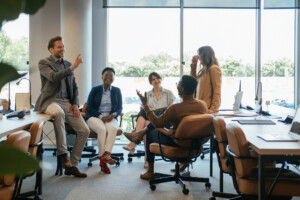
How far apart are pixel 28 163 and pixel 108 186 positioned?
378 centimetres

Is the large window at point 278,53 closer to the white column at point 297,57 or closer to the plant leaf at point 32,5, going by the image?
the white column at point 297,57

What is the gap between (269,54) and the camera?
643 cm

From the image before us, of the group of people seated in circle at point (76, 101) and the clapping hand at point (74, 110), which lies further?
the clapping hand at point (74, 110)

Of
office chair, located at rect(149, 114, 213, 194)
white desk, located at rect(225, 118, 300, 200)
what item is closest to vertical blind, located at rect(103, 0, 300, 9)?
→ office chair, located at rect(149, 114, 213, 194)

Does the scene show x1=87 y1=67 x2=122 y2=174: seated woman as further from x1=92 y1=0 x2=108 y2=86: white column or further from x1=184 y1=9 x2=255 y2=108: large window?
x1=184 y1=9 x2=255 y2=108: large window

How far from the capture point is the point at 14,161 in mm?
234

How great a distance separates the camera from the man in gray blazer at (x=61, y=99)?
4082mm

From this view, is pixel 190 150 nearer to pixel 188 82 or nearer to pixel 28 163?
pixel 188 82

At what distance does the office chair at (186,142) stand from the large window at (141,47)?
281 centimetres

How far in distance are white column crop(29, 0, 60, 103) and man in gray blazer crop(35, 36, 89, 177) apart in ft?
5.35

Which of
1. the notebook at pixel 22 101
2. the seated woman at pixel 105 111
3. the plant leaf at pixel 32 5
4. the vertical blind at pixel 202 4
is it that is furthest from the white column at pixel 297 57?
the plant leaf at pixel 32 5

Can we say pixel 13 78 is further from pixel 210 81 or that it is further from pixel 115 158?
pixel 115 158

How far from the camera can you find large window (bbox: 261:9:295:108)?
6.39 meters

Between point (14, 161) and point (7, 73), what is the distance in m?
0.07
